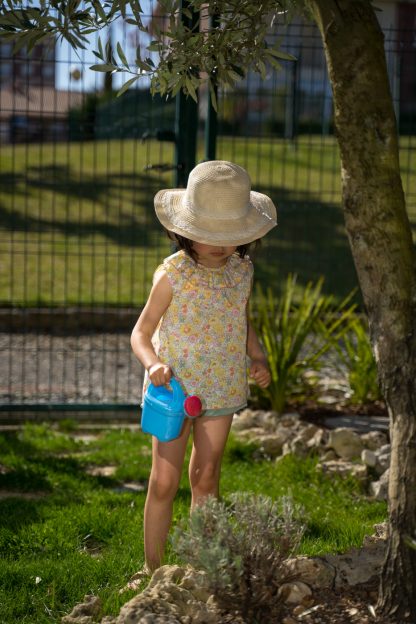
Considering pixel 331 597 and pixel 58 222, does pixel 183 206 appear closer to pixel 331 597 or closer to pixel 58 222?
pixel 331 597

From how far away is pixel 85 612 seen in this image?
10.8 ft

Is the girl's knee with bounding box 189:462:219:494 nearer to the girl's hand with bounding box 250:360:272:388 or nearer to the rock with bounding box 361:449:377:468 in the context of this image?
the girl's hand with bounding box 250:360:272:388

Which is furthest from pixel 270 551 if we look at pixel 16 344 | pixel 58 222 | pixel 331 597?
pixel 58 222

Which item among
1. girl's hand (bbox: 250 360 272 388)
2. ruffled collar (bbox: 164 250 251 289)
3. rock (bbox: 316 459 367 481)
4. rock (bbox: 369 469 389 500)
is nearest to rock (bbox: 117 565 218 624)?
girl's hand (bbox: 250 360 272 388)

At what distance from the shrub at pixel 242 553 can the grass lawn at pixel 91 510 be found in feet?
1.77

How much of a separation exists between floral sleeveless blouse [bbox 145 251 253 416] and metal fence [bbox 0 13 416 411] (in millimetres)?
1719

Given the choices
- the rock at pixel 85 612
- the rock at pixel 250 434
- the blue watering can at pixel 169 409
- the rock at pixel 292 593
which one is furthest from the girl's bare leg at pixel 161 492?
the rock at pixel 250 434

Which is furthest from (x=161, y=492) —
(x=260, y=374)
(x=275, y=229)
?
(x=275, y=229)

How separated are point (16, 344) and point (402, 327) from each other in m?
6.17

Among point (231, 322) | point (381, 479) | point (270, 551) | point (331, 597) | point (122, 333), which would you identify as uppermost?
point (231, 322)

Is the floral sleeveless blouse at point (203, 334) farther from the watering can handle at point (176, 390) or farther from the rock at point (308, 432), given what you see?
the rock at point (308, 432)

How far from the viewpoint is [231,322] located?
3.79 meters

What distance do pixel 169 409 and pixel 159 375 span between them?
0.44ft

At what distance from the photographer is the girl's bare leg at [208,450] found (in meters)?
3.81
